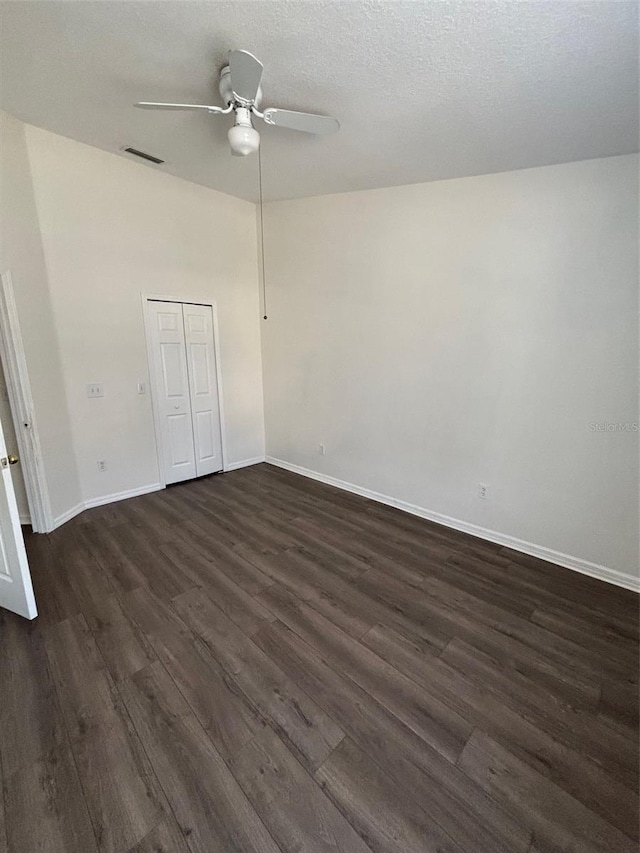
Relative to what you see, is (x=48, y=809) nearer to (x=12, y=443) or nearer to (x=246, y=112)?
(x=12, y=443)

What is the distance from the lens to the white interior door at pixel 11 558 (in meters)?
1.87

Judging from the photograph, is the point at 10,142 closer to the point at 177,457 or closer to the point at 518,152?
the point at 177,457

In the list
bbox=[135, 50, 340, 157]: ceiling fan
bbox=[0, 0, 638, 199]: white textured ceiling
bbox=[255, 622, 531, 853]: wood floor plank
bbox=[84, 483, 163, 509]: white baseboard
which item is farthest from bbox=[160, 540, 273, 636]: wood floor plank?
bbox=[0, 0, 638, 199]: white textured ceiling

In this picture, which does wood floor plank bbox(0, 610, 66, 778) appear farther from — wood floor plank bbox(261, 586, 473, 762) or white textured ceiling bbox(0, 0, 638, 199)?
white textured ceiling bbox(0, 0, 638, 199)

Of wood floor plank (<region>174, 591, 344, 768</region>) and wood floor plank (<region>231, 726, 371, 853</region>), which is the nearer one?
wood floor plank (<region>231, 726, 371, 853</region>)

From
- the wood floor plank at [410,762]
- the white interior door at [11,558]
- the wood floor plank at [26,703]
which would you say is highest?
the white interior door at [11,558]

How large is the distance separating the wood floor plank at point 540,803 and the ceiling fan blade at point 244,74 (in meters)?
2.98

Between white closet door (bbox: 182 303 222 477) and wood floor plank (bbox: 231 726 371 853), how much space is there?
3266 mm

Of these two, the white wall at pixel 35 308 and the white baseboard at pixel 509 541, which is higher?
the white wall at pixel 35 308

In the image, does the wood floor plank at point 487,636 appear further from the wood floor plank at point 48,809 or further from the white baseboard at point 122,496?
the white baseboard at point 122,496

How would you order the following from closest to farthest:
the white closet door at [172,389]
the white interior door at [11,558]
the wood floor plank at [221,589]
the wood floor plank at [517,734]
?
the wood floor plank at [517,734] < the white interior door at [11,558] < the wood floor plank at [221,589] < the white closet door at [172,389]

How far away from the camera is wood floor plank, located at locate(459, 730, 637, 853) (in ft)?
3.71

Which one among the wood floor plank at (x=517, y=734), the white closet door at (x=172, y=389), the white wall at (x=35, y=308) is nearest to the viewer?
the wood floor plank at (x=517, y=734)

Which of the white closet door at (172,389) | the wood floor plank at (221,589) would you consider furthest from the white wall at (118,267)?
the wood floor plank at (221,589)
